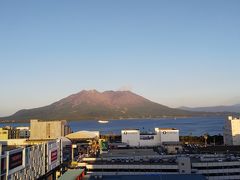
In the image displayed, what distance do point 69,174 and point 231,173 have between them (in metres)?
24.6

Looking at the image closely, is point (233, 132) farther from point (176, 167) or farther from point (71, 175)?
point (71, 175)

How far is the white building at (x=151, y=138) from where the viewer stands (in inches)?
3395

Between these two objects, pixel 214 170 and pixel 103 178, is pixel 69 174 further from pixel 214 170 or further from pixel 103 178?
pixel 214 170

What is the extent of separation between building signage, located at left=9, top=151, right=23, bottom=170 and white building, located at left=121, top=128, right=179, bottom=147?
5763 centimetres

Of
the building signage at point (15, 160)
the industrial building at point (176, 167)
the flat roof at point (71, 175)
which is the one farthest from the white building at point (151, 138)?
the building signage at point (15, 160)

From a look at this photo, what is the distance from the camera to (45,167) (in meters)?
40.2

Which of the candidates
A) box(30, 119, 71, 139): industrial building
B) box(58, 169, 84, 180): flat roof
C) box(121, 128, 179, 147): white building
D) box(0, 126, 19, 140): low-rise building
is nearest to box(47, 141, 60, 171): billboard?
box(58, 169, 84, 180): flat roof

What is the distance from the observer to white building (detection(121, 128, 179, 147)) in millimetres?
86225

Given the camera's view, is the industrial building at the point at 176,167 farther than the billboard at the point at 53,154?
Yes

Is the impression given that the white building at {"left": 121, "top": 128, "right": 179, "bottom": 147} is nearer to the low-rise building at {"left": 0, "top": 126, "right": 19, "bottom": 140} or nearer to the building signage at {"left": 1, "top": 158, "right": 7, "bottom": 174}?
the low-rise building at {"left": 0, "top": 126, "right": 19, "bottom": 140}

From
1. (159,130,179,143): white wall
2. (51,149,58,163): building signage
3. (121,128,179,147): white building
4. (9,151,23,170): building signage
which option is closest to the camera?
(9,151,23,170): building signage

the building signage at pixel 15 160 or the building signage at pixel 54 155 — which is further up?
the building signage at pixel 15 160

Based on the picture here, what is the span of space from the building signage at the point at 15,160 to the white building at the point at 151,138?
5763cm

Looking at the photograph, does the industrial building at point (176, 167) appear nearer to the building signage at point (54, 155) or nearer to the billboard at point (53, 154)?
the billboard at point (53, 154)
